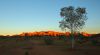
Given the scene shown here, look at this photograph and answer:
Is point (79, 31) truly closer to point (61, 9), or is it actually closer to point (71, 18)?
point (71, 18)

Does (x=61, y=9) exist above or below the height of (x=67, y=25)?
above

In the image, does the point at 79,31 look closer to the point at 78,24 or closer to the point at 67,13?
the point at 78,24

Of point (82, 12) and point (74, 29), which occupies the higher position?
point (82, 12)

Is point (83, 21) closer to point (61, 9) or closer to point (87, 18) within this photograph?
point (87, 18)

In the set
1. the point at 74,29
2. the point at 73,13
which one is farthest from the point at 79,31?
the point at 73,13

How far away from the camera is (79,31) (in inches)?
1732

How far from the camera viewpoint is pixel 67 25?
44.1 m

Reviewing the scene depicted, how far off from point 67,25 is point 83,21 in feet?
11.8

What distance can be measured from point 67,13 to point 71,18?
151cm

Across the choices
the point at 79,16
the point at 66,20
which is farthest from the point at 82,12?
the point at 66,20

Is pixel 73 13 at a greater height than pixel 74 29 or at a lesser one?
greater

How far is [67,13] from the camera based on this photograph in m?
44.5

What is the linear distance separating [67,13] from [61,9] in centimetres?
161

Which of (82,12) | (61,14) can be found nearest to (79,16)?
(82,12)
